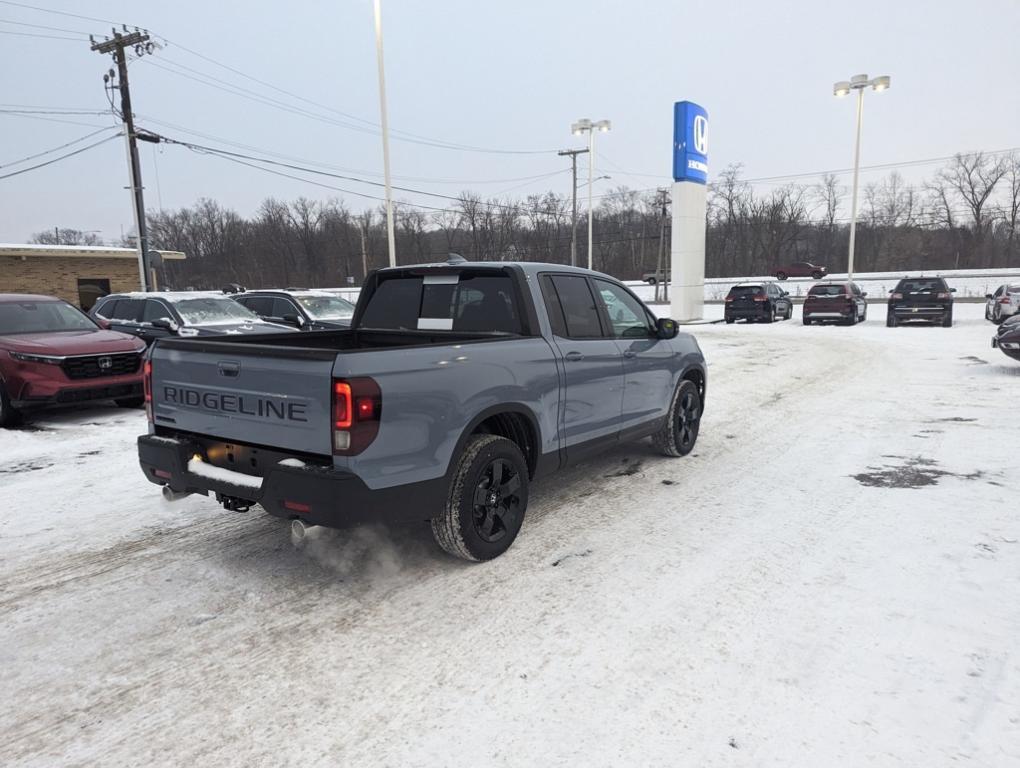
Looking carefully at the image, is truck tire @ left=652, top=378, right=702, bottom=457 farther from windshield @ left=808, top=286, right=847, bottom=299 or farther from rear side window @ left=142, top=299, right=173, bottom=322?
windshield @ left=808, top=286, right=847, bottom=299

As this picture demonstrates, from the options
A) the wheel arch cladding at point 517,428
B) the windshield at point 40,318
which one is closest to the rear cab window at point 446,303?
the wheel arch cladding at point 517,428

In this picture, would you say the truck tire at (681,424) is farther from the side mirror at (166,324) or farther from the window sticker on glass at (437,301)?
the side mirror at (166,324)

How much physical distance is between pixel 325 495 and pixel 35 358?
7.04 metres

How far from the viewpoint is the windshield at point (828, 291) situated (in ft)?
76.6

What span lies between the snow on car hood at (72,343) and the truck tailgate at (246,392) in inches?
211

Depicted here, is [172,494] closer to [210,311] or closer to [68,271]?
[210,311]

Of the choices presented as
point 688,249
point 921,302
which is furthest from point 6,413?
point 688,249

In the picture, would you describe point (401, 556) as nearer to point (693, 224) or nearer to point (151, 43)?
point (693, 224)

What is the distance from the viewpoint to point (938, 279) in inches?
843

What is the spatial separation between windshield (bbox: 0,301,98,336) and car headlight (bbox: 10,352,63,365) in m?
0.95

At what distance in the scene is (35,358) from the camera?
7.91 meters

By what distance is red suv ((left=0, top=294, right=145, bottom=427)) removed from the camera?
26.0ft

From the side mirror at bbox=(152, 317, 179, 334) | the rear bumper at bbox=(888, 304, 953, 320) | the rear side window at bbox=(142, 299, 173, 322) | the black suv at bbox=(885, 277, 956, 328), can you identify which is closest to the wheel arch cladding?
the side mirror at bbox=(152, 317, 179, 334)

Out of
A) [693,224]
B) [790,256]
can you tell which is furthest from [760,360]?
[790,256]
